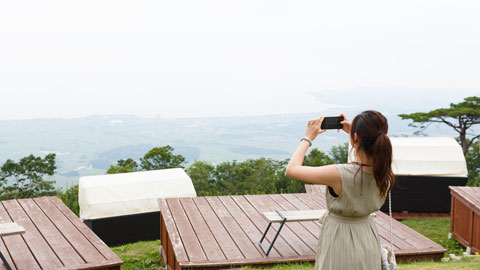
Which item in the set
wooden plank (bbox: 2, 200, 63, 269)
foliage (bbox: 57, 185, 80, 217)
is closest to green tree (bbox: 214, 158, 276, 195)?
foliage (bbox: 57, 185, 80, 217)

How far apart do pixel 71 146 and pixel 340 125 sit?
111 metres

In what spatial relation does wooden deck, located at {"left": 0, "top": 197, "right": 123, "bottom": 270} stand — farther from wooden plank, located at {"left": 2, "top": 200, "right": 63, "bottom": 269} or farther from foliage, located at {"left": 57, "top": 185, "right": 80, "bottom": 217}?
foliage, located at {"left": 57, "top": 185, "right": 80, "bottom": 217}

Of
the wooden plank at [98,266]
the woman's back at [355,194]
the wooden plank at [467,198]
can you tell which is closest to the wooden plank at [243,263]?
the wooden plank at [98,266]

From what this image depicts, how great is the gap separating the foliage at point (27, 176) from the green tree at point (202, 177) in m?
6.12

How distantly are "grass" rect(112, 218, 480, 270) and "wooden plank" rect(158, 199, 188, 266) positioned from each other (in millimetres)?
750

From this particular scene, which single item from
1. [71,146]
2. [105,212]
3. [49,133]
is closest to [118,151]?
[71,146]

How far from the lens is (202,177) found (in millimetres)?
19500

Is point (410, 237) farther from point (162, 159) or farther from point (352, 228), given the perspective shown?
point (162, 159)

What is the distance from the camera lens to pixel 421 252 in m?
5.45

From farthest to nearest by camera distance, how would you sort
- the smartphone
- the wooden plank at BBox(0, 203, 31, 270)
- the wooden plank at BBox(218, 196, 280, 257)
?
the wooden plank at BBox(218, 196, 280, 257) → the wooden plank at BBox(0, 203, 31, 270) → the smartphone

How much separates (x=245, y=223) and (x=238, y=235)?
478 mm

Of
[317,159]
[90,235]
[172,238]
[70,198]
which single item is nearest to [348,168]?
[172,238]

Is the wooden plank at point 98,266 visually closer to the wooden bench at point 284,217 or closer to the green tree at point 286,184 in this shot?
the wooden bench at point 284,217

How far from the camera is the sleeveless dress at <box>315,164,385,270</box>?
2574 millimetres
